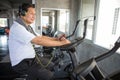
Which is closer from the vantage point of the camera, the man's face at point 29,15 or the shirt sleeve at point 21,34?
the shirt sleeve at point 21,34

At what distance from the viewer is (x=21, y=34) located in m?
1.53

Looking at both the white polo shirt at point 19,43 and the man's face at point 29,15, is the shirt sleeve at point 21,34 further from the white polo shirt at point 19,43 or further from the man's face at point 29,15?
the man's face at point 29,15

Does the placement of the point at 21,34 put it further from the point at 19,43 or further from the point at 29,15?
the point at 29,15


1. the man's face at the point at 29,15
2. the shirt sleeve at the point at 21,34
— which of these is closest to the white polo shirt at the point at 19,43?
the shirt sleeve at the point at 21,34

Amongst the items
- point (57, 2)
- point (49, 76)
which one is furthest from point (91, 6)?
point (49, 76)

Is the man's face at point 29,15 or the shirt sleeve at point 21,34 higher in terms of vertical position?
the man's face at point 29,15

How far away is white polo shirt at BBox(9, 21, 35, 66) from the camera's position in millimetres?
1527

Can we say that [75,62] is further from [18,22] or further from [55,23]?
[55,23]

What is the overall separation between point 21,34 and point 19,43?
0.45ft

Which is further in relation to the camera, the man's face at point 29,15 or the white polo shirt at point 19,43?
the man's face at point 29,15

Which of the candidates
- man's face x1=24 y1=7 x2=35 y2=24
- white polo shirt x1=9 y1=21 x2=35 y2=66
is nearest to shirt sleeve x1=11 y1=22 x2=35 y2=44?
white polo shirt x1=9 y1=21 x2=35 y2=66

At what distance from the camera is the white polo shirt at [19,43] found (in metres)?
1.53

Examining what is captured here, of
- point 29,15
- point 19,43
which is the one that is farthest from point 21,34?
point 29,15

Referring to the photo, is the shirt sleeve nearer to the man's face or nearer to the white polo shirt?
the white polo shirt
